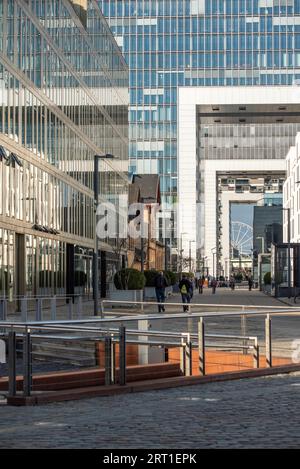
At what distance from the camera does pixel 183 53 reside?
475 ft

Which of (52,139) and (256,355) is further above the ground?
(52,139)

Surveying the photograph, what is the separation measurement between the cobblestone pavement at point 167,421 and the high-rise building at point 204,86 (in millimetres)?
119816

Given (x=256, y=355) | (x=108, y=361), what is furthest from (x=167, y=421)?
(x=256, y=355)

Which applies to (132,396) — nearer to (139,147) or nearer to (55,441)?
(55,441)

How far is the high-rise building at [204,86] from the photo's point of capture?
456 ft

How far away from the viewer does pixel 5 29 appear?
139 feet

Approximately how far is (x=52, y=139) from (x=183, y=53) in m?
95.7

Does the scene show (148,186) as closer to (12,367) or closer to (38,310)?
(38,310)

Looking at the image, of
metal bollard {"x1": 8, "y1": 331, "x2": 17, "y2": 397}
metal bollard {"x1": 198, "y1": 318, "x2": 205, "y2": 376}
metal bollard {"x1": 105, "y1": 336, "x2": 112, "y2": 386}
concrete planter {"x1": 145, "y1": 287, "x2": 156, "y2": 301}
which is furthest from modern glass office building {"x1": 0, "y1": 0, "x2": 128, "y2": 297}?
metal bollard {"x1": 8, "y1": 331, "x2": 17, "y2": 397}

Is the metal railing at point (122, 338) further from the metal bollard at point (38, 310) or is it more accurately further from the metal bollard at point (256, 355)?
the metal bollard at point (38, 310)

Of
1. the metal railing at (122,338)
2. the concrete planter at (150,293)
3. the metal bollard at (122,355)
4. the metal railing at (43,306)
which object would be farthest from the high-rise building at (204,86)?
the metal bollard at (122,355)

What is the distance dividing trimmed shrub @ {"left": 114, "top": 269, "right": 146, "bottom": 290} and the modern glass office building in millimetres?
3489

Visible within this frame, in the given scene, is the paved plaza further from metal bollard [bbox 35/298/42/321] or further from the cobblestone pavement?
metal bollard [bbox 35/298/42/321]

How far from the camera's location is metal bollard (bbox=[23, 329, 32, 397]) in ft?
42.1
